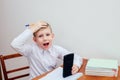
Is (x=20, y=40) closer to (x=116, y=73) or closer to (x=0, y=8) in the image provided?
(x=116, y=73)

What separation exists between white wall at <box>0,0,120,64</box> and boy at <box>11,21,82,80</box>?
0.19 metres

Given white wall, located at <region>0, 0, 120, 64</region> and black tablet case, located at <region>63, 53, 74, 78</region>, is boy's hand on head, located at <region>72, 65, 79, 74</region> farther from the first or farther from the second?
white wall, located at <region>0, 0, 120, 64</region>

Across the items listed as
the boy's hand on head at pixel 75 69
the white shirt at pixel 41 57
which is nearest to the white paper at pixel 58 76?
the boy's hand on head at pixel 75 69

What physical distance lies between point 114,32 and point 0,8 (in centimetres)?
130

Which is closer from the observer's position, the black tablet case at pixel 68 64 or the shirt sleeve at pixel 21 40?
the black tablet case at pixel 68 64

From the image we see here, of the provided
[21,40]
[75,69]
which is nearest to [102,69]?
[75,69]

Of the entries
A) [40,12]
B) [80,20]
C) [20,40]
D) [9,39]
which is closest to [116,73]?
[80,20]

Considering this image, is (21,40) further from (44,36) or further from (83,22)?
(83,22)

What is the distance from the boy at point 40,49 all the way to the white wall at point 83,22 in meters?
0.19

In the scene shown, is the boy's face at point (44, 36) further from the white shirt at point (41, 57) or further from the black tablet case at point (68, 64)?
the black tablet case at point (68, 64)

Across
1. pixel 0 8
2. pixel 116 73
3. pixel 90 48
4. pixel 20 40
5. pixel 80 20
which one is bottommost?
pixel 116 73

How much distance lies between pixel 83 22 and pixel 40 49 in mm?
386

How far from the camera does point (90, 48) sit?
1.77 meters

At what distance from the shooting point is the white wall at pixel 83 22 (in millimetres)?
1617
